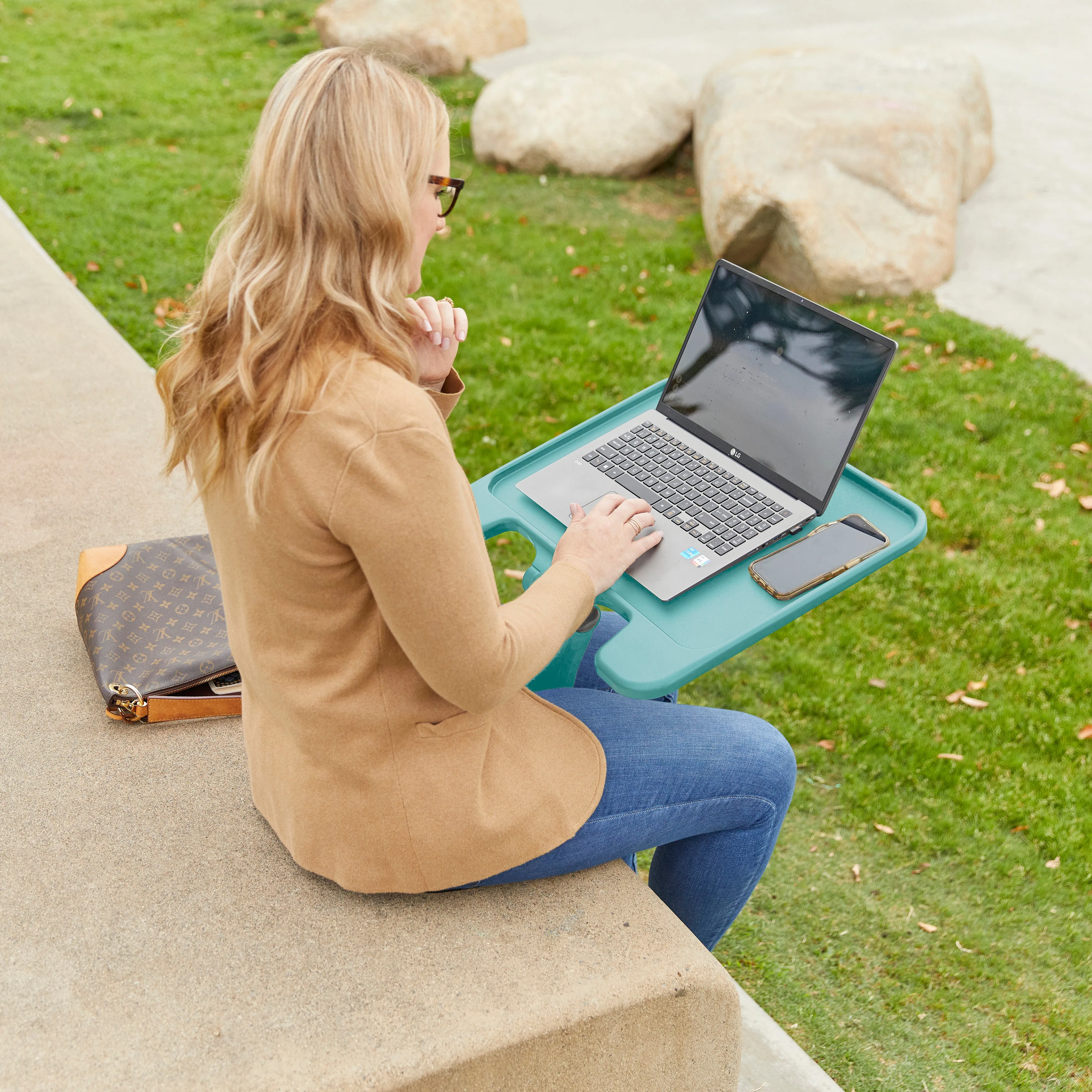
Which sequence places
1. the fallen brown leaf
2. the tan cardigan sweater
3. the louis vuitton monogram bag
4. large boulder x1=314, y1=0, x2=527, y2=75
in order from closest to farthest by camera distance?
the tan cardigan sweater, the louis vuitton monogram bag, the fallen brown leaf, large boulder x1=314, y1=0, x2=527, y2=75

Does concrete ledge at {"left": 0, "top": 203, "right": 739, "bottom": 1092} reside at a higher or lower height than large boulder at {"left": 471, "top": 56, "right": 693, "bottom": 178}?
lower

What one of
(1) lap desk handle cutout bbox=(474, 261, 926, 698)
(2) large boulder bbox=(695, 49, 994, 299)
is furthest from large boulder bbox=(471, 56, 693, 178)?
(1) lap desk handle cutout bbox=(474, 261, 926, 698)

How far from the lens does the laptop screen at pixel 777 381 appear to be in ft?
7.13

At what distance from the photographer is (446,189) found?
1.82 m

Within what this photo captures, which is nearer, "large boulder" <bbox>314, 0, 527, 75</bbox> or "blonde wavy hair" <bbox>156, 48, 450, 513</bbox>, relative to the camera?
"blonde wavy hair" <bbox>156, 48, 450, 513</bbox>

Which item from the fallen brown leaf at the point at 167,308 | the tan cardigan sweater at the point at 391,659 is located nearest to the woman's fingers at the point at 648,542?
the tan cardigan sweater at the point at 391,659

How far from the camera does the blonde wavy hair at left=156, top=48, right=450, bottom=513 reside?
1566 mm

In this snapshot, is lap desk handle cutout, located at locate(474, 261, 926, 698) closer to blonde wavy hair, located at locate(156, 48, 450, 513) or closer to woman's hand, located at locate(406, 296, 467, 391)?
woman's hand, located at locate(406, 296, 467, 391)

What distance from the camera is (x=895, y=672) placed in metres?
3.84

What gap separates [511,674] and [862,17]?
10871mm

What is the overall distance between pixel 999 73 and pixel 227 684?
28.7ft

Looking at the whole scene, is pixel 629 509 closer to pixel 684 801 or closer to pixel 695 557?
pixel 695 557

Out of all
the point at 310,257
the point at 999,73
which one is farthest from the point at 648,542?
the point at 999,73

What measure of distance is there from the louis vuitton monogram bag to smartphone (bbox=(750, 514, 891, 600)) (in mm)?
1238
